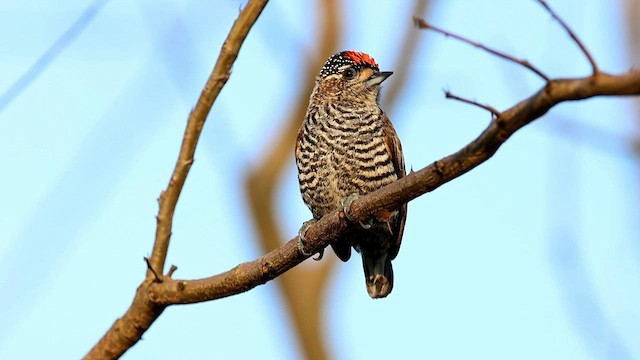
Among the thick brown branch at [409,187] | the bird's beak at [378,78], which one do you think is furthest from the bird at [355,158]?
the thick brown branch at [409,187]

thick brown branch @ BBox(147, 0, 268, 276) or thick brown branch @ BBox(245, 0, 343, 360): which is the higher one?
thick brown branch @ BBox(245, 0, 343, 360)

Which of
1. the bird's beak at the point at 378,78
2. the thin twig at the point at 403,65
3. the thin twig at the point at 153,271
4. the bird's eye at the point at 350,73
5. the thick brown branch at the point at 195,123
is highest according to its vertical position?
the thin twig at the point at 403,65

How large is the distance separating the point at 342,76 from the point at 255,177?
2.57 m

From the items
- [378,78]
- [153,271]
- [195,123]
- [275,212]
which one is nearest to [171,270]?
[153,271]

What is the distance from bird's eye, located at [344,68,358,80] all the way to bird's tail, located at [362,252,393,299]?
1.26 meters

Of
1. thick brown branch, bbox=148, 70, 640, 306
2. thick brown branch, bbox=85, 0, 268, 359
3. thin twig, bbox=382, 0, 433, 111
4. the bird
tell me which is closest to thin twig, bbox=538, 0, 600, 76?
thick brown branch, bbox=148, 70, 640, 306

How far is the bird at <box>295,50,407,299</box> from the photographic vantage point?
5.69m

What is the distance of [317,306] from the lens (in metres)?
8.56

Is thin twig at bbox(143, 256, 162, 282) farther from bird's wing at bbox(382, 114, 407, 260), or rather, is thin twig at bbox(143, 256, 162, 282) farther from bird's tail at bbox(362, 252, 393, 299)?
bird's tail at bbox(362, 252, 393, 299)

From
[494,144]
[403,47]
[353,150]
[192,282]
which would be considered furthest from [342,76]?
[494,144]

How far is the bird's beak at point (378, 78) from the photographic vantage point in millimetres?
6320

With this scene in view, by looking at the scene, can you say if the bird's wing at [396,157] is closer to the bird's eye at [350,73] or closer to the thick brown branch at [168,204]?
the bird's eye at [350,73]

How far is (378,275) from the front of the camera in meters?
6.28

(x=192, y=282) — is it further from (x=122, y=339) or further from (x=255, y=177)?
(x=255, y=177)
